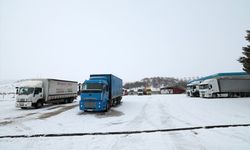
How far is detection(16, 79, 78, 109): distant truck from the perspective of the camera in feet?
66.0

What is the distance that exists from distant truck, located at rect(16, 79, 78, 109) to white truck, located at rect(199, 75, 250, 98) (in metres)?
27.7

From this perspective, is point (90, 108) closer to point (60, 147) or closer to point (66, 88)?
point (60, 147)

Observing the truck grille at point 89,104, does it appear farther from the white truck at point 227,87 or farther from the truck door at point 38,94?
the white truck at point 227,87

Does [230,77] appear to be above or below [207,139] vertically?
above

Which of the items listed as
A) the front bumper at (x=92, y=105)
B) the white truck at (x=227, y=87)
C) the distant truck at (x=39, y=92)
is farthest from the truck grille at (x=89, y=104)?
the white truck at (x=227, y=87)

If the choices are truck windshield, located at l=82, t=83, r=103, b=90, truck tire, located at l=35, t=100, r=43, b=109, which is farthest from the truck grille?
truck tire, located at l=35, t=100, r=43, b=109

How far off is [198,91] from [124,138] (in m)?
36.6

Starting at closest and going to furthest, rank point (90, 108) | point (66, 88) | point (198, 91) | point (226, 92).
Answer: point (90, 108), point (66, 88), point (226, 92), point (198, 91)

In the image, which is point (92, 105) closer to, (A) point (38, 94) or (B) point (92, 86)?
(B) point (92, 86)

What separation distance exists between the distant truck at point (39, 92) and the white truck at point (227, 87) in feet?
90.7

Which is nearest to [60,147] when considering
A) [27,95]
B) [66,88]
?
[27,95]

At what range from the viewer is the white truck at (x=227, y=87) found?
116 ft

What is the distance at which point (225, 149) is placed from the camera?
6047mm

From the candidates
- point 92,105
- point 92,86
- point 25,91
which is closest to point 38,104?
point 25,91
